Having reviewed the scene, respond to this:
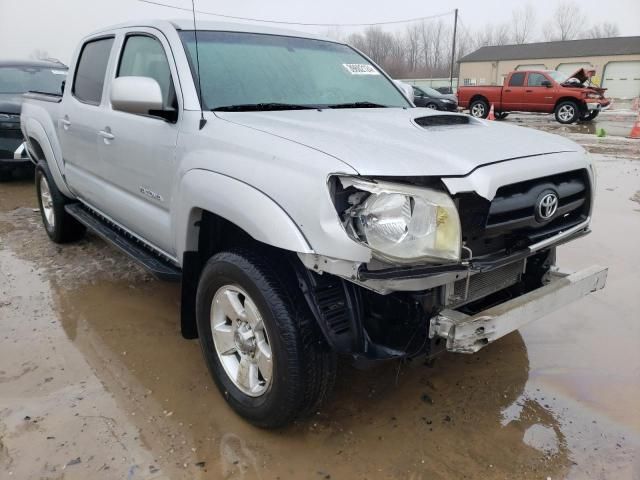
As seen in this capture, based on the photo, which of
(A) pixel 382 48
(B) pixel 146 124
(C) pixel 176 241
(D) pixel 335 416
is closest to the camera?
(D) pixel 335 416

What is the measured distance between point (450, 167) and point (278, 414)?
133 centimetres

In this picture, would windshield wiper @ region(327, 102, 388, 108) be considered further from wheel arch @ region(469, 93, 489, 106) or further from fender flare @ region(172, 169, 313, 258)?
wheel arch @ region(469, 93, 489, 106)

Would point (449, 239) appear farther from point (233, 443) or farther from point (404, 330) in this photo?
point (233, 443)

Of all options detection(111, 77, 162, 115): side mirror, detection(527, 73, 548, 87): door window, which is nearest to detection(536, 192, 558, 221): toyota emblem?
detection(111, 77, 162, 115): side mirror

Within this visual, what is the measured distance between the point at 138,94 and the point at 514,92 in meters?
18.9

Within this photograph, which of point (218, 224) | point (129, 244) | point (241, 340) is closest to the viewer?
point (241, 340)

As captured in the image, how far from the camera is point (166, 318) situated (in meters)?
3.79

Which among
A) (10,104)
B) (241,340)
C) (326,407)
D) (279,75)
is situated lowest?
(326,407)

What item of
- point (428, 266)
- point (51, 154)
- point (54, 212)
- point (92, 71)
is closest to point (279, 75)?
point (428, 266)

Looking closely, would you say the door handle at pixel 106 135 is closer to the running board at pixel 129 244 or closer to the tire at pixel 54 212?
the running board at pixel 129 244

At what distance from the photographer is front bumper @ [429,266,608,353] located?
2076 millimetres

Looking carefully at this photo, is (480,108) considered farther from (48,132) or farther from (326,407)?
(326,407)

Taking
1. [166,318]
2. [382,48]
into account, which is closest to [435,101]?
[166,318]

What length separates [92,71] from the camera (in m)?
4.14
